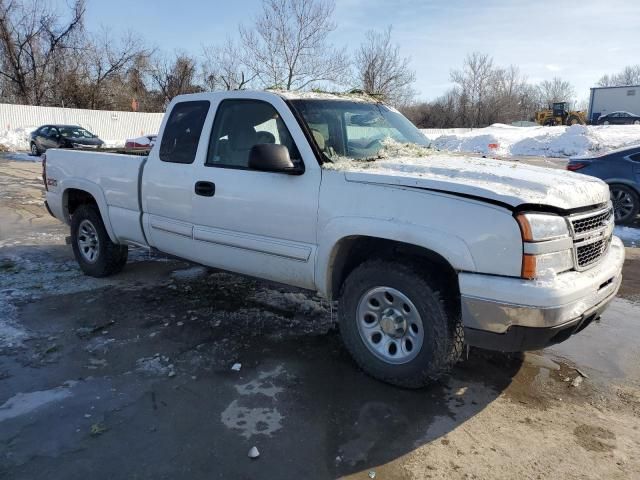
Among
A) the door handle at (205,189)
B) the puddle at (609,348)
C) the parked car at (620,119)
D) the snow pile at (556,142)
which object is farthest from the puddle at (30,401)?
the parked car at (620,119)

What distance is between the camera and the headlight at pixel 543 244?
9.21 ft

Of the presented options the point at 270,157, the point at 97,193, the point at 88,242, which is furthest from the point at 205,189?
the point at 88,242

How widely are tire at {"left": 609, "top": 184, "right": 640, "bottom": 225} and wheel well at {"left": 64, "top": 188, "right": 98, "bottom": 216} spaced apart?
847 cm

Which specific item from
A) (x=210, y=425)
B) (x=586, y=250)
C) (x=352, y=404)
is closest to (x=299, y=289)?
(x=352, y=404)

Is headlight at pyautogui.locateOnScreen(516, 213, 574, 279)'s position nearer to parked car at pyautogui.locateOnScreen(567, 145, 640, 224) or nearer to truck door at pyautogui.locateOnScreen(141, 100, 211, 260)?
truck door at pyautogui.locateOnScreen(141, 100, 211, 260)

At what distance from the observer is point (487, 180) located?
10.4ft

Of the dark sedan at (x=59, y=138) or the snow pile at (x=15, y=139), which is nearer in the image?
the dark sedan at (x=59, y=138)

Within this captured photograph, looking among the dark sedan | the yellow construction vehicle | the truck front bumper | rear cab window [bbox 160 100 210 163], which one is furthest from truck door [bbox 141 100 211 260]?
the yellow construction vehicle

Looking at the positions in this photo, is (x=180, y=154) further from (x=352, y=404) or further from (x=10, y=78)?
(x=10, y=78)

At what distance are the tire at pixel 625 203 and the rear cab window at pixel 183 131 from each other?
304 inches

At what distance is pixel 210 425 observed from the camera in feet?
10.00

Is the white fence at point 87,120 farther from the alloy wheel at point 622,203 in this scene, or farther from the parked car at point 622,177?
the alloy wheel at point 622,203

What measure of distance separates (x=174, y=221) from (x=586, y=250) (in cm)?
333

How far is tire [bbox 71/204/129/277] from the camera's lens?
5.72 metres
